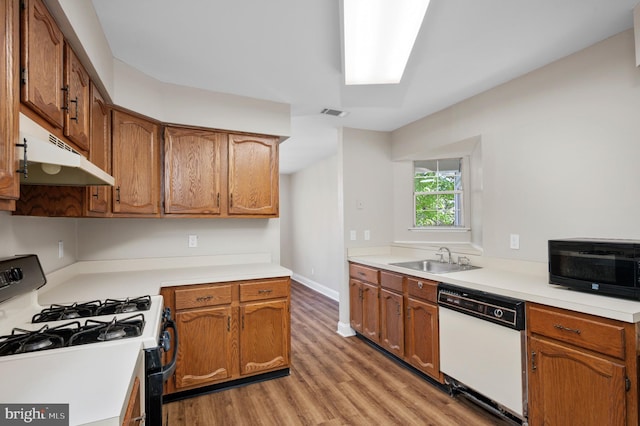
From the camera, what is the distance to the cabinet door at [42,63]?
1.07m

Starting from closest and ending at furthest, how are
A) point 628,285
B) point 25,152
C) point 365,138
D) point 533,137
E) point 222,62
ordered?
point 25,152 → point 628,285 → point 222,62 → point 533,137 → point 365,138

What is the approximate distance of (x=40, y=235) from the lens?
1860 millimetres

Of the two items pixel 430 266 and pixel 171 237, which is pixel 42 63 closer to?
pixel 171 237

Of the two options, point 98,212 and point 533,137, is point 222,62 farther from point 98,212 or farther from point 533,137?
point 533,137

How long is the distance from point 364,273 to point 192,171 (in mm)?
1946

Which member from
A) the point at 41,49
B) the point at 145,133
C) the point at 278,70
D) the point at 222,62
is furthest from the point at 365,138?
the point at 41,49

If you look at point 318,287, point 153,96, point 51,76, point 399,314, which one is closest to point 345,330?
point 399,314

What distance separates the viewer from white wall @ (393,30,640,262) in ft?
6.22

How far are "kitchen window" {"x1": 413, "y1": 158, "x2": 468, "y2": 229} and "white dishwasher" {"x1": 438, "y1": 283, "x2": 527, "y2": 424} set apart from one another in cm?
132

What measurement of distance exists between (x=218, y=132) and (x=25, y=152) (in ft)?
6.23

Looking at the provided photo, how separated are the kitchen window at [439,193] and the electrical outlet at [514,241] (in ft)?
2.69

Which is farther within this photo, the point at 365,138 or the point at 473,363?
the point at 365,138

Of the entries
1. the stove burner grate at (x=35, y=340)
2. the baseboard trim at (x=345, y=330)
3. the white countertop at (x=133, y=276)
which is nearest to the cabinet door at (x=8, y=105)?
the stove burner grate at (x=35, y=340)

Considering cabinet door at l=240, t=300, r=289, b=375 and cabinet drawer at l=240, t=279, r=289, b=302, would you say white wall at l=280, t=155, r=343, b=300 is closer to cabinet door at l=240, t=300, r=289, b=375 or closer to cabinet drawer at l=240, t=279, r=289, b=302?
cabinet drawer at l=240, t=279, r=289, b=302
